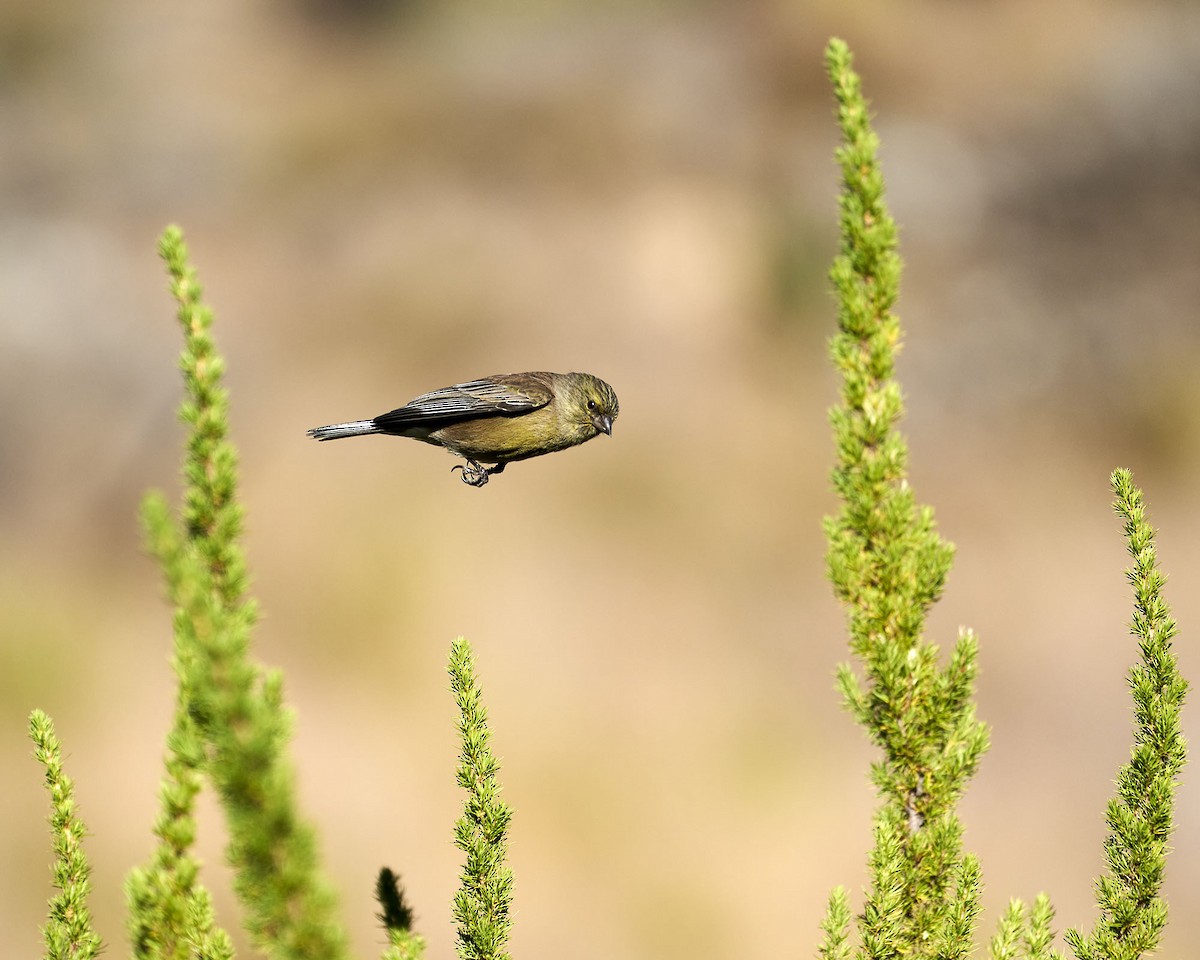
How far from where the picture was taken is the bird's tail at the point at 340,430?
5268mm

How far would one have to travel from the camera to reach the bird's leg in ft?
19.4

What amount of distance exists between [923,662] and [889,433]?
606 millimetres

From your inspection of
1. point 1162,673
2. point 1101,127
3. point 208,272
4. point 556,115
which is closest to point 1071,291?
point 1101,127

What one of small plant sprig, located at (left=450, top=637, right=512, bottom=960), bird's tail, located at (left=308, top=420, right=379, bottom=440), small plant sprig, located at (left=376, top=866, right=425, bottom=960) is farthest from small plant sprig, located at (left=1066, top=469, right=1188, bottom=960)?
bird's tail, located at (left=308, top=420, right=379, bottom=440)

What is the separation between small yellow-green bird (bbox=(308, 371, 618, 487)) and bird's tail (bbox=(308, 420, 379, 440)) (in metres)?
0.04

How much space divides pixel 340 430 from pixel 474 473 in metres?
0.94

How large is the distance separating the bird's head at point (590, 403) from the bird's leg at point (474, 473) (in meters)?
0.59

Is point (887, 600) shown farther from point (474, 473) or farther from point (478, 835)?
point (474, 473)

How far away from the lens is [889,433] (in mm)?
3211

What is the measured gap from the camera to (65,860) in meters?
3.52

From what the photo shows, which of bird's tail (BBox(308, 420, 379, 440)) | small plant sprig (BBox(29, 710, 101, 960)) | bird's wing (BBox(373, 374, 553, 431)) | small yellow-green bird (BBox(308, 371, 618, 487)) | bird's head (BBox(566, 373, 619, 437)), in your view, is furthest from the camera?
bird's head (BBox(566, 373, 619, 437))

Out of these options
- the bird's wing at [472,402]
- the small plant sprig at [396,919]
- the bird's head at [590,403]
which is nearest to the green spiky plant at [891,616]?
the small plant sprig at [396,919]

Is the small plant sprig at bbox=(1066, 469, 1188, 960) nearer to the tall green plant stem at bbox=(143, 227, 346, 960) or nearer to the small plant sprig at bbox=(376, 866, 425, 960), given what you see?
the small plant sprig at bbox=(376, 866, 425, 960)

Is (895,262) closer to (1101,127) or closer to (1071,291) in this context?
(1071,291)
